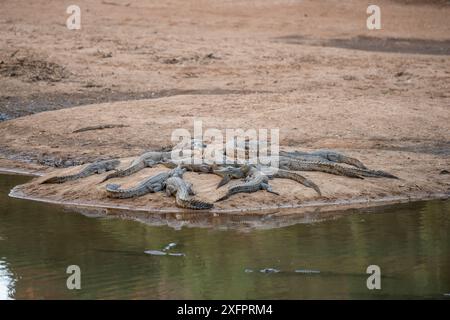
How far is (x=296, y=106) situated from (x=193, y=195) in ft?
15.6

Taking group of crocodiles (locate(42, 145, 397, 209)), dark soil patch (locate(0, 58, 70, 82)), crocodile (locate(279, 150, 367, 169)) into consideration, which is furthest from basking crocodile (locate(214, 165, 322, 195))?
dark soil patch (locate(0, 58, 70, 82))

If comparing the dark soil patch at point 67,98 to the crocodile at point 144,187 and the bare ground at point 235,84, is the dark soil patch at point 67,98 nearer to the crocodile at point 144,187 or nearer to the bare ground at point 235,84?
the bare ground at point 235,84

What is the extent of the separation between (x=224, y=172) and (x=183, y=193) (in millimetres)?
702

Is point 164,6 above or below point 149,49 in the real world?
above

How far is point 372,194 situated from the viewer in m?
10.7

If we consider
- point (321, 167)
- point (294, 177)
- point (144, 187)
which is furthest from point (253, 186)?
point (144, 187)

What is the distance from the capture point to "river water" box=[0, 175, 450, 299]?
7.59m

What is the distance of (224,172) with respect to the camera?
10.7m

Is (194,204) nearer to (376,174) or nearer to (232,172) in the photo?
(232,172)

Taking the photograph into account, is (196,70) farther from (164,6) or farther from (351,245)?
(351,245)

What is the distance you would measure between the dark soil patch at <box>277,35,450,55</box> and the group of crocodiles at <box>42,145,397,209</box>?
28.7ft

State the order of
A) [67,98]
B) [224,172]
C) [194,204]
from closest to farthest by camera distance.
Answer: [194,204], [224,172], [67,98]

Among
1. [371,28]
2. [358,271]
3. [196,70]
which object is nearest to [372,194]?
[358,271]
